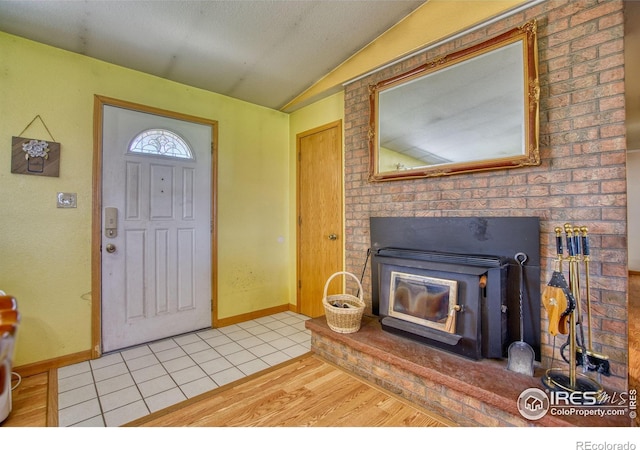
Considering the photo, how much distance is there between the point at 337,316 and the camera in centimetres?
220

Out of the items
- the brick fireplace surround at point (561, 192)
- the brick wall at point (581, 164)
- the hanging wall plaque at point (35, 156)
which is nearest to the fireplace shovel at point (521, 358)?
the brick fireplace surround at point (561, 192)

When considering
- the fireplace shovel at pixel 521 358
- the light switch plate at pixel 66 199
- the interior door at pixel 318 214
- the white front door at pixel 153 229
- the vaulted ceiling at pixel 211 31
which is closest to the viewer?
the fireplace shovel at pixel 521 358

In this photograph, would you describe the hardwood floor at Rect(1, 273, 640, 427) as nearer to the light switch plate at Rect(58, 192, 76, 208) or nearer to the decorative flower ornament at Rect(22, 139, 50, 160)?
the light switch plate at Rect(58, 192, 76, 208)

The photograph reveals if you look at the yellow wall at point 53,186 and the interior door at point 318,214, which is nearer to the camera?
the yellow wall at point 53,186

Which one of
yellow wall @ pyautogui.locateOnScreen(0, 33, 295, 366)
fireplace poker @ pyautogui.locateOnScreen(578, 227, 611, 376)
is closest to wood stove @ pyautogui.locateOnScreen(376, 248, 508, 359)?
fireplace poker @ pyautogui.locateOnScreen(578, 227, 611, 376)

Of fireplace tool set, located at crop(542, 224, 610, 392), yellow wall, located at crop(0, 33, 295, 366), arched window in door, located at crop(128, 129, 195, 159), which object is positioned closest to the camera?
fireplace tool set, located at crop(542, 224, 610, 392)

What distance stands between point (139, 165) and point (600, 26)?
3.25m

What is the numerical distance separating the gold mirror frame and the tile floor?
1.75 meters

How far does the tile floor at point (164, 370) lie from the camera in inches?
69.1

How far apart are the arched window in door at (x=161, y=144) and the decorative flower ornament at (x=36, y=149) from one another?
1.77 ft

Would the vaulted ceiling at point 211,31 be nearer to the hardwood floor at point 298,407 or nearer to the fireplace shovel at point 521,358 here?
the fireplace shovel at point 521,358

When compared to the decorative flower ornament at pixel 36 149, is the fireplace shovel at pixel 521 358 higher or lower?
lower

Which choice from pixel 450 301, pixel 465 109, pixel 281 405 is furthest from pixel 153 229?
pixel 465 109

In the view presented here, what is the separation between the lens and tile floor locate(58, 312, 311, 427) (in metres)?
1.76
